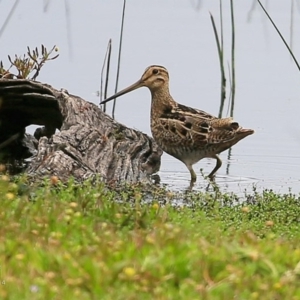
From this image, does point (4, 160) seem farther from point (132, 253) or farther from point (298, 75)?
point (298, 75)

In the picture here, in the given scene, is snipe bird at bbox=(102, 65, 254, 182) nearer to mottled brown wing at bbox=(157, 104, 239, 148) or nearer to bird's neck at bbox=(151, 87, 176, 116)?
mottled brown wing at bbox=(157, 104, 239, 148)

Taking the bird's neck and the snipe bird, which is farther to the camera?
the bird's neck

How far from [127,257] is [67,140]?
3778 millimetres

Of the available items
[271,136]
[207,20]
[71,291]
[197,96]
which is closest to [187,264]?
[71,291]

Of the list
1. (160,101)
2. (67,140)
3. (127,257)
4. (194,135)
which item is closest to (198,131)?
(194,135)

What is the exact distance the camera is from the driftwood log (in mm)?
7562

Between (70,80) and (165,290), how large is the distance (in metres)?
8.49

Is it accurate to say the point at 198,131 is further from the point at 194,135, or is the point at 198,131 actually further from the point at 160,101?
the point at 160,101

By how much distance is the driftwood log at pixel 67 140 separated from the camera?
24.8 ft

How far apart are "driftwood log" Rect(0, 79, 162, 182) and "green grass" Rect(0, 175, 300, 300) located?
2.33 metres

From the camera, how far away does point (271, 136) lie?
10750mm

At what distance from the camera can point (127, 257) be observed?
4.10m

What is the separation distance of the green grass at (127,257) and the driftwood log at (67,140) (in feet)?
7.64

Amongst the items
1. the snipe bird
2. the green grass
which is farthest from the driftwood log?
the green grass
